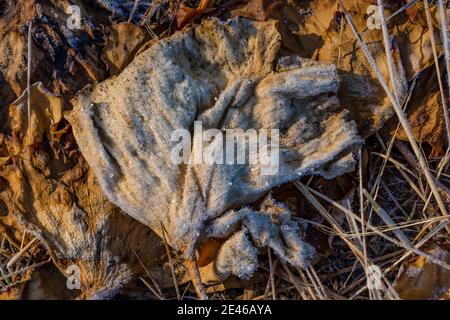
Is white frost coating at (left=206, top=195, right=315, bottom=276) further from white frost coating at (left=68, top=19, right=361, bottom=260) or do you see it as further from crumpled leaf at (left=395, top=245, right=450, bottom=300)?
crumpled leaf at (left=395, top=245, right=450, bottom=300)

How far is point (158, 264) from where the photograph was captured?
88.7 inches

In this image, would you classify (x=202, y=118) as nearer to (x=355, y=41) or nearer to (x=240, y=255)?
(x=240, y=255)

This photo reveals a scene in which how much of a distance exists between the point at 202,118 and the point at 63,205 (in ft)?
2.48

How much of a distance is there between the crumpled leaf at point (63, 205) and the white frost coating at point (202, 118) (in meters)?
0.13

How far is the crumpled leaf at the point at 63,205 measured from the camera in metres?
2.07

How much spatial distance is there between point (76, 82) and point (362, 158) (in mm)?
1428

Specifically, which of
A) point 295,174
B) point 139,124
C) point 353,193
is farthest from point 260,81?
point 353,193

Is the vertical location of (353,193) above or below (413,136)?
below

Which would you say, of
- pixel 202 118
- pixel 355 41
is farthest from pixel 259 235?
pixel 355 41

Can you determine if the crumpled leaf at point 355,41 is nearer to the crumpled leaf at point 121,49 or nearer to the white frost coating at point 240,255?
the crumpled leaf at point 121,49

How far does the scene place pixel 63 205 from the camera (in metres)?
2.10

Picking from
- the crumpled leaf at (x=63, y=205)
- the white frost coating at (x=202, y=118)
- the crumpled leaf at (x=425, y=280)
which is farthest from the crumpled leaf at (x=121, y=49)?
the crumpled leaf at (x=425, y=280)

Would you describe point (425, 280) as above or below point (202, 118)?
below
